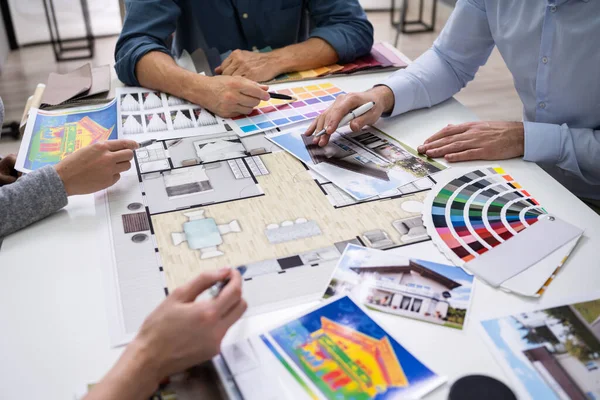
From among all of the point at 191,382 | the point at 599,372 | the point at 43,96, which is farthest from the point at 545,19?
the point at 43,96

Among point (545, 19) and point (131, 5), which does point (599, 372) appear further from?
point (131, 5)

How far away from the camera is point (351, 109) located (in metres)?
1.35

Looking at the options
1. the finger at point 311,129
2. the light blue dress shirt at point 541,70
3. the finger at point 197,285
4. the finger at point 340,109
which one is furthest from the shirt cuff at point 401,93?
the finger at point 197,285

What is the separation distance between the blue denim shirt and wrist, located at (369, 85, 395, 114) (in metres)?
0.35

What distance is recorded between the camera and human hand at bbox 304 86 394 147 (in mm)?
1300

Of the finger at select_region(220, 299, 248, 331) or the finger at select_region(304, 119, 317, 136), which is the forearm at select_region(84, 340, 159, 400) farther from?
the finger at select_region(304, 119, 317, 136)

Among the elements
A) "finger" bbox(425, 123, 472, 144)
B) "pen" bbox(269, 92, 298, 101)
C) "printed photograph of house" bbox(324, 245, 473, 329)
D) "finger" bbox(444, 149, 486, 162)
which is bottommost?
"printed photograph of house" bbox(324, 245, 473, 329)

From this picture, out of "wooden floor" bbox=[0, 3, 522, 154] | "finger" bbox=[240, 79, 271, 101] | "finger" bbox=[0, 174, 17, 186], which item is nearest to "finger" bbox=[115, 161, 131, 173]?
"finger" bbox=[0, 174, 17, 186]

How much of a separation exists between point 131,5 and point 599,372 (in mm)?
1525

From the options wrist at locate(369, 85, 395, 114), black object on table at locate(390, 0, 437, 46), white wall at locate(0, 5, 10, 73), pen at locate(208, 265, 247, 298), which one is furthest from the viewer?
black object on table at locate(390, 0, 437, 46)

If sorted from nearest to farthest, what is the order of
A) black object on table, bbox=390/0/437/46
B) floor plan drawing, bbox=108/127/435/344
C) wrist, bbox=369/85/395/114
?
floor plan drawing, bbox=108/127/435/344 < wrist, bbox=369/85/395/114 < black object on table, bbox=390/0/437/46

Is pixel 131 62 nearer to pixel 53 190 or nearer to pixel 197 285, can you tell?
pixel 53 190

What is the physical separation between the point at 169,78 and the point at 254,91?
0.90 feet

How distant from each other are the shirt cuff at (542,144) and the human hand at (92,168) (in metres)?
0.87
